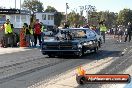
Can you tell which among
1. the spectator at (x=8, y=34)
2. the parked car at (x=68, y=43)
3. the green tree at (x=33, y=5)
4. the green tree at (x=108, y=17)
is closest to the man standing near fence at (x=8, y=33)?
the spectator at (x=8, y=34)

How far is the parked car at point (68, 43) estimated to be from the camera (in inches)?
Result: 681

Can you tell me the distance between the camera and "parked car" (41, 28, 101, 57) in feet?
56.7

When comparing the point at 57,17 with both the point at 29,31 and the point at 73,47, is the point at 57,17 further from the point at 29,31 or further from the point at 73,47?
the point at 73,47

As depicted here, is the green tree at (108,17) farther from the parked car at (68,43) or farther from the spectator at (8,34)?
the parked car at (68,43)

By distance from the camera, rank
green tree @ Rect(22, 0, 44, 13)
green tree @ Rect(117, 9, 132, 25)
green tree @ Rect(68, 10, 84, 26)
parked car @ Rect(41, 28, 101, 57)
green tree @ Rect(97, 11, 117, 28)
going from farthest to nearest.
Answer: green tree @ Rect(117, 9, 132, 25) → green tree @ Rect(97, 11, 117, 28) → green tree @ Rect(22, 0, 44, 13) → green tree @ Rect(68, 10, 84, 26) → parked car @ Rect(41, 28, 101, 57)

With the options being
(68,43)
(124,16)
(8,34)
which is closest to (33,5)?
(124,16)

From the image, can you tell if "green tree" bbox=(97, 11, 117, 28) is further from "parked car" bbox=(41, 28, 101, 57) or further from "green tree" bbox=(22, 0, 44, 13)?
"parked car" bbox=(41, 28, 101, 57)

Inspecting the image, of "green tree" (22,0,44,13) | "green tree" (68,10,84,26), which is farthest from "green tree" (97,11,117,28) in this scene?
"green tree" (68,10,84,26)

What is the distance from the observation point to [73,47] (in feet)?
56.4

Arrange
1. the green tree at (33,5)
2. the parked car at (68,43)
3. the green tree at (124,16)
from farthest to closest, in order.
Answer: the green tree at (124,16) < the green tree at (33,5) < the parked car at (68,43)

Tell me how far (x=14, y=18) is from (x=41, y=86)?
37.8 meters

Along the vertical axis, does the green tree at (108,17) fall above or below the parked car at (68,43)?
above

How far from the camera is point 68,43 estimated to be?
17297mm

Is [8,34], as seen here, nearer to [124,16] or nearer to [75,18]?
[75,18]
